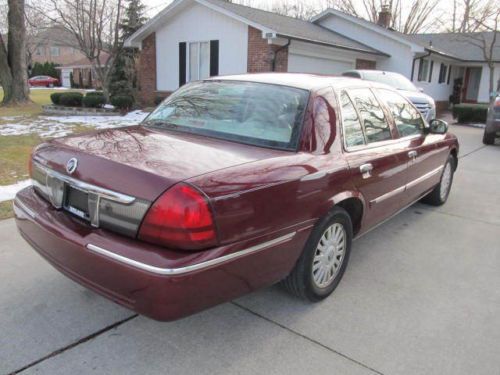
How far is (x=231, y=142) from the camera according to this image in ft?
9.76

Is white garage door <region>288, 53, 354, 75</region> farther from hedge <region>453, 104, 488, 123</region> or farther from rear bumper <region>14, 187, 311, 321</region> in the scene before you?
rear bumper <region>14, 187, 311, 321</region>

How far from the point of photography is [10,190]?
5512 millimetres

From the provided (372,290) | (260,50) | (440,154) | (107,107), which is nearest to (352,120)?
(372,290)

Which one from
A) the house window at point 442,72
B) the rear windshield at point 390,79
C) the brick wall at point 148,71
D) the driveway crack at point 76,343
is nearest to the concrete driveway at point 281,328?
the driveway crack at point 76,343

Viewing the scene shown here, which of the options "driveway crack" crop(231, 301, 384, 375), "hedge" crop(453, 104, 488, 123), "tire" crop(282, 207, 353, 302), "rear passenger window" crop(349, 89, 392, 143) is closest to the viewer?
"driveway crack" crop(231, 301, 384, 375)

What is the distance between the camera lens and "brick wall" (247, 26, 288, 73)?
47.1 ft

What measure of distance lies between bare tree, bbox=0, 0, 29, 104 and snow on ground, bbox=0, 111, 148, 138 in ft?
15.0

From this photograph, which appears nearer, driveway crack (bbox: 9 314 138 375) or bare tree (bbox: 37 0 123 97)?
driveway crack (bbox: 9 314 138 375)

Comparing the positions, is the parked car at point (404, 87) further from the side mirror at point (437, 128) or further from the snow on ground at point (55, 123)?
the side mirror at point (437, 128)

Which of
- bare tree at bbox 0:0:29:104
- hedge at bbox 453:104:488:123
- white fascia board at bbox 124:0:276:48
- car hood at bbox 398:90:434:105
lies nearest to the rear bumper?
car hood at bbox 398:90:434:105

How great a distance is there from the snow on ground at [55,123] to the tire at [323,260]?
25.3 feet

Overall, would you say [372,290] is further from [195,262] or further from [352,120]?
[195,262]

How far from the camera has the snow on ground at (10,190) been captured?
17.2 ft

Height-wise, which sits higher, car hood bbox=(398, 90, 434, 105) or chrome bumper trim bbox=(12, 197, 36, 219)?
car hood bbox=(398, 90, 434, 105)
